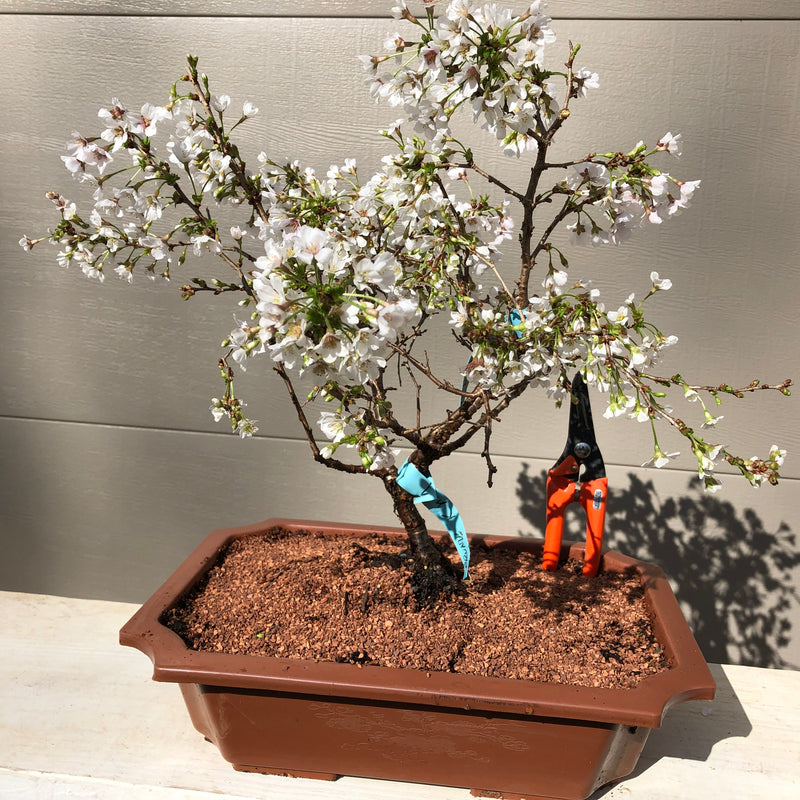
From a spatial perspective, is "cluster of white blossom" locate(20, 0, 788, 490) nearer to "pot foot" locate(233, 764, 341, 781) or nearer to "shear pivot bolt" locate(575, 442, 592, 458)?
"shear pivot bolt" locate(575, 442, 592, 458)

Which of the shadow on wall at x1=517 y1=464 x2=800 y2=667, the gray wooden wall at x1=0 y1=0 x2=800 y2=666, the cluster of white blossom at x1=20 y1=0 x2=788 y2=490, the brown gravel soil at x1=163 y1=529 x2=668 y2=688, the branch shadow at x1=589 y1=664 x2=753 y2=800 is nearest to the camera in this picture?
the cluster of white blossom at x1=20 y1=0 x2=788 y2=490

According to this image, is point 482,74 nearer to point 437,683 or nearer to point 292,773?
point 437,683

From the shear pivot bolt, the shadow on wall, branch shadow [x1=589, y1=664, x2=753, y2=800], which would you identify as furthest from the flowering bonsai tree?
the shadow on wall

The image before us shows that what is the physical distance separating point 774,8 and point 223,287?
1.04 m

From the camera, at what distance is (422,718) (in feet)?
3.22

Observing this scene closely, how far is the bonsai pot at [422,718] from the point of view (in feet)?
3.09

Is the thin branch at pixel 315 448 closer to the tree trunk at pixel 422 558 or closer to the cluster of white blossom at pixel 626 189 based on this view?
the tree trunk at pixel 422 558

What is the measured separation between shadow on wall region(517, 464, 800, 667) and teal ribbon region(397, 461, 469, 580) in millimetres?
457

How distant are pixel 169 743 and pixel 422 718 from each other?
0.43 meters

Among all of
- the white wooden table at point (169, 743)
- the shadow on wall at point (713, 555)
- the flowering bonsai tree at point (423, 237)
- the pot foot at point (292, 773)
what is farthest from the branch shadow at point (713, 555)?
the pot foot at point (292, 773)

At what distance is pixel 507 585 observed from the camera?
48.3 inches

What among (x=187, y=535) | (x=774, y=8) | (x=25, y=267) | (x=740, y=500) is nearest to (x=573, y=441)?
(x=740, y=500)

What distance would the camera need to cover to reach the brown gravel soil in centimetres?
104

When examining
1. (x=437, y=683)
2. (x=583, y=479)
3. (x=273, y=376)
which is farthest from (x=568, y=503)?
(x=273, y=376)
